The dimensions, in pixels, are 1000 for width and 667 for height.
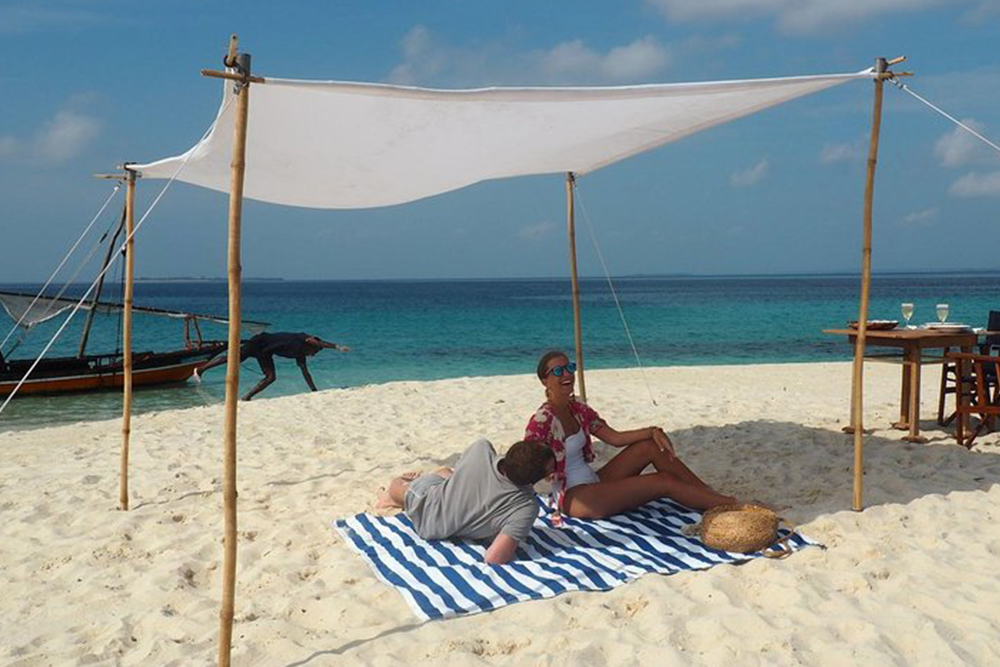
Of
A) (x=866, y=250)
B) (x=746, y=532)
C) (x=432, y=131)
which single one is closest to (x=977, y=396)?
(x=866, y=250)

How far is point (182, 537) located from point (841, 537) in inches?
121

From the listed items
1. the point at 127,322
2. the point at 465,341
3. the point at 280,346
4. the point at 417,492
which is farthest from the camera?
the point at 465,341

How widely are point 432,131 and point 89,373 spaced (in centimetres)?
1187

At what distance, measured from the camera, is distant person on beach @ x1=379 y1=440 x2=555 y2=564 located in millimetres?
3635

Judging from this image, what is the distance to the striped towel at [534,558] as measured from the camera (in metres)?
3.29

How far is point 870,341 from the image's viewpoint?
19.1ft

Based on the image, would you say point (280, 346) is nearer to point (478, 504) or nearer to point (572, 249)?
point (572, 249)

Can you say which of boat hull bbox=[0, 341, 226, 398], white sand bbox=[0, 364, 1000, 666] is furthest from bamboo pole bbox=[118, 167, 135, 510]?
boat hull bbox=[0, 341, 226, 398]

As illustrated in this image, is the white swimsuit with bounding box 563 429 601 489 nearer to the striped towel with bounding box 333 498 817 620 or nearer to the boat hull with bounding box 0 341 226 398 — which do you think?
the striped towel with bounding box 333 498 817 620

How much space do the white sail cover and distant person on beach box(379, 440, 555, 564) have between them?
1.55 meters

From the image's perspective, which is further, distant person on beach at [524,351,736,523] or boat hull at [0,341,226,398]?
boat hull at [0,341,226,398]

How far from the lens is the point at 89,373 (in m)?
14.1

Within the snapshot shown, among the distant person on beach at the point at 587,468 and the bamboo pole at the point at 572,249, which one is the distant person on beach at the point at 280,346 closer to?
the bamboo pole at the point at 572,249

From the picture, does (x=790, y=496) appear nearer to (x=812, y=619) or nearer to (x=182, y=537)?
(x=812, y=619)
